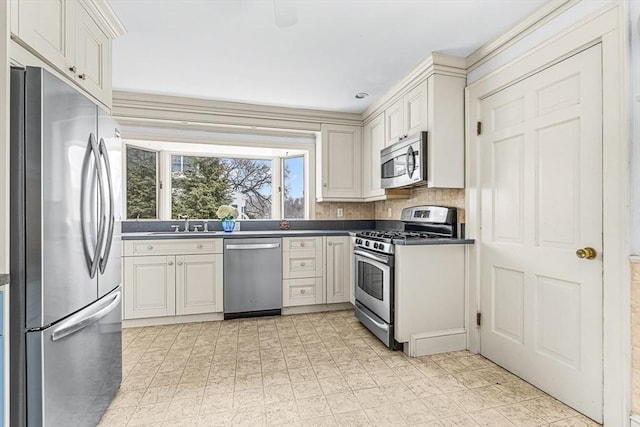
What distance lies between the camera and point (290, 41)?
2312 millimetres

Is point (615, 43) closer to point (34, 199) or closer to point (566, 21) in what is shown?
point (566, 21)

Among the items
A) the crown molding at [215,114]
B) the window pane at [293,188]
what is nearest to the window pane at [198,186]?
the crown molding at [215,114]

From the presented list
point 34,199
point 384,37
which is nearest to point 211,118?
point 384,37

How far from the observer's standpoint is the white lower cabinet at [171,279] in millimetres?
3107

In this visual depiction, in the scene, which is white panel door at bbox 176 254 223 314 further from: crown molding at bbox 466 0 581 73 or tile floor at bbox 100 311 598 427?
crown molding at bbox 466 0 581 73

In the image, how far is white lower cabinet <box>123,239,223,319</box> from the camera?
122 inches

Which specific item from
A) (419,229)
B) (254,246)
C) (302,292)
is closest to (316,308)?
(302,292)

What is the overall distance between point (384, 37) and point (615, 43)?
129cm

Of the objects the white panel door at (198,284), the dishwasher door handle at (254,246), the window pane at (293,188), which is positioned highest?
the window pane at (293,188)

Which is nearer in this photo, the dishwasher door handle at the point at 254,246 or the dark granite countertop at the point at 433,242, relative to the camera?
the dark granite countertop at the point at 433,242

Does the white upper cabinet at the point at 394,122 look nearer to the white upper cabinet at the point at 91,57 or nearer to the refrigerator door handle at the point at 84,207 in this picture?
the white upper cabinet at the point at 91,57

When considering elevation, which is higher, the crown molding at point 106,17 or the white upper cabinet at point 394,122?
the crown molding at point 106,17

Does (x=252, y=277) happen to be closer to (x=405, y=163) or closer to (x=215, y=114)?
(x=215, y=114)

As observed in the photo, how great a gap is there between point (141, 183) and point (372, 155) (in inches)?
107
